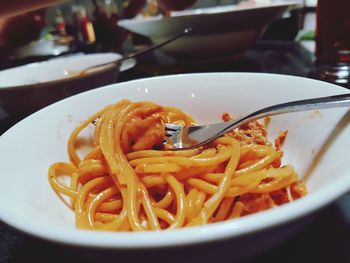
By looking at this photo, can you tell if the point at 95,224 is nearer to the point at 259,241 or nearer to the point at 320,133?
the point at 259,241

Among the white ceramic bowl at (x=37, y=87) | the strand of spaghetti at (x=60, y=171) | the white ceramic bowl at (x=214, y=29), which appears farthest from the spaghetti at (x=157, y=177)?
the white ceramic bowl at (x=214, y=29)

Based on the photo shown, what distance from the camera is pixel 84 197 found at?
2.33ft

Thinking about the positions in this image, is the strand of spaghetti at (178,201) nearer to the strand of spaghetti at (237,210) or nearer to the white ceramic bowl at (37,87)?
the strand of spaghetti at (237,210)

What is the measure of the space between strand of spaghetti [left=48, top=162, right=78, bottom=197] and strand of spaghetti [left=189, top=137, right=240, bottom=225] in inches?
10.6

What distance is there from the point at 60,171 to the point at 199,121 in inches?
15.2

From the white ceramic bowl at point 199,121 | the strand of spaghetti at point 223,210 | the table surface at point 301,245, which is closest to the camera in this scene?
the white ceramic bowl at point 199,121

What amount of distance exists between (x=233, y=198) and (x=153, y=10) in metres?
3.51

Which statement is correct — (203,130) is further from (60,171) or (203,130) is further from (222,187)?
(60,171)

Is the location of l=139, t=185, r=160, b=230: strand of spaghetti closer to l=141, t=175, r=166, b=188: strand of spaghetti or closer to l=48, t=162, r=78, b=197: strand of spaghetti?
l=141, t=175, r=166, b=188: strand of spaghetti

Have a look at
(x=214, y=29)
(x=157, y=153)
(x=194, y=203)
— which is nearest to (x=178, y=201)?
(x=194, y=203)

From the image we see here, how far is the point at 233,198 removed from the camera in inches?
25.5

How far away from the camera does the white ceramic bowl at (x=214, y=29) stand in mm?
1421

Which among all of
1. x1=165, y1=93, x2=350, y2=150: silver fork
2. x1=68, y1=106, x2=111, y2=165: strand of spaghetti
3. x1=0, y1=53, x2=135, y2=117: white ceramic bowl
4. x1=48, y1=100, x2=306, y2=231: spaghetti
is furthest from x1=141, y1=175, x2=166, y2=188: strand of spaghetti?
x1=0, y1=53, x2=135, y2=117: white ceramic bowl

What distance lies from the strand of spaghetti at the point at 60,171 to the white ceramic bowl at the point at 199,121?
1cm
